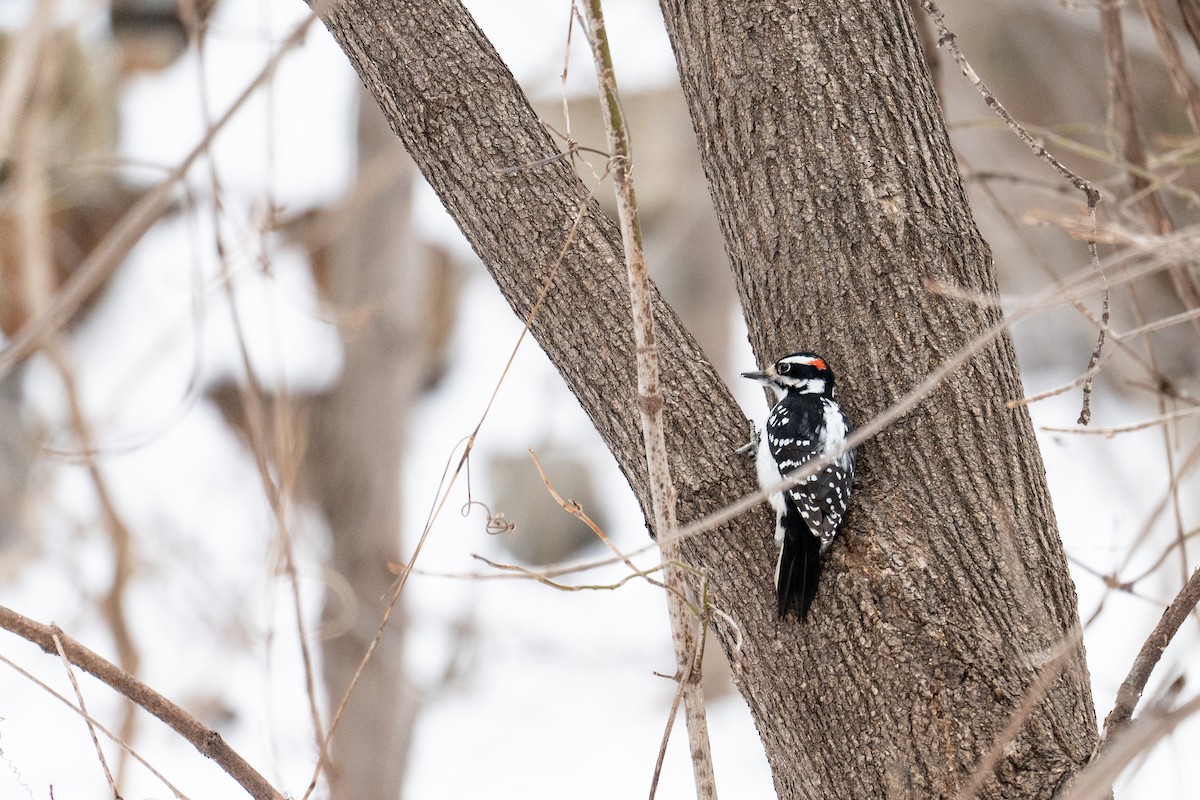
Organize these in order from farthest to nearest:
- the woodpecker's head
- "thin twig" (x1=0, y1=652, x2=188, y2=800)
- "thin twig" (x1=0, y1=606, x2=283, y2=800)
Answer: the woodpecker's head < "thin twig" (x1=0, y1=606, x2=283, y2=800) < "thin twig" (x1=0, y1=652, x2=188, y2=800)

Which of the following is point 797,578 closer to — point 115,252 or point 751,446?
point 751,446

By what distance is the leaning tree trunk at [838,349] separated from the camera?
83.1 inches

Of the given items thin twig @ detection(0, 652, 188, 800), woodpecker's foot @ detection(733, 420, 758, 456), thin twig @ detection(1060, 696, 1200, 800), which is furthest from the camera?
woodpecker's foot @ detection(733, 420, 758, 456)

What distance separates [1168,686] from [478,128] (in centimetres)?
167

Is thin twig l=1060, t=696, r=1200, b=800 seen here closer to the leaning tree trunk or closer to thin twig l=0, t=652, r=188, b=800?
the leaning tree trunk

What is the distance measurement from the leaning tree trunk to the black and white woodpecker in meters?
0.05

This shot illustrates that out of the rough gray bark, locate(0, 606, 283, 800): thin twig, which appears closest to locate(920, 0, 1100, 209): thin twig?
the rough gray bark

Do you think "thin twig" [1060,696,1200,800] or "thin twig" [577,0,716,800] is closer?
"thin twig" [1060,696,1200,800]

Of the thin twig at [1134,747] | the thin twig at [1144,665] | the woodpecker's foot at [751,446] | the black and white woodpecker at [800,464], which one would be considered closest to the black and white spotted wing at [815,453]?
the black and white woodpecker at [800,464]

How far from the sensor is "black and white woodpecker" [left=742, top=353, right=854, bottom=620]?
2.20 metres

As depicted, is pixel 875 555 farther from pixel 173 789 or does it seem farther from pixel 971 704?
pixel 173 789

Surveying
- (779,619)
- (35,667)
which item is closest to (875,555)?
(779,619)

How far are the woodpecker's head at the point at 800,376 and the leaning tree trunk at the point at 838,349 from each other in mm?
61

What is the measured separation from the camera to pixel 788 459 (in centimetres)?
286
